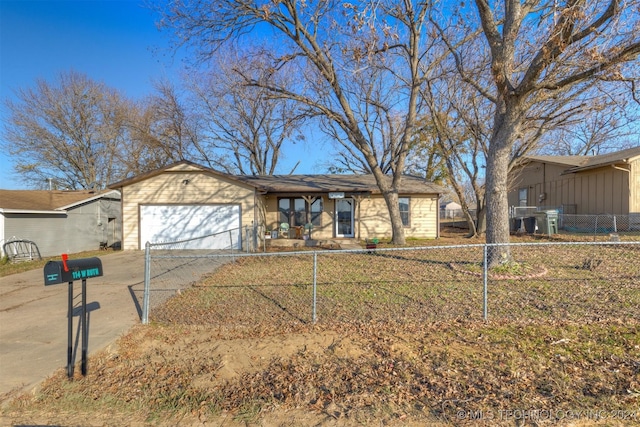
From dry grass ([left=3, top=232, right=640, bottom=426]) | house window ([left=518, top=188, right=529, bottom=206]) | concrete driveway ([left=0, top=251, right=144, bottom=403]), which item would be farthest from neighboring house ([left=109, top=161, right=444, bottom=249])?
house window ([left=518, top=188, right=529, bottom=206])

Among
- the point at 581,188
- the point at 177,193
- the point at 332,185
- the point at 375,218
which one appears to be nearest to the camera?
the point at 177,193

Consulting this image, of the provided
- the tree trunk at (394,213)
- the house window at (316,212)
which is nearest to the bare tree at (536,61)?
the tree trunk at (394,213)

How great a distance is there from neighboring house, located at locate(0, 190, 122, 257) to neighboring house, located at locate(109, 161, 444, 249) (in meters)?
3.12

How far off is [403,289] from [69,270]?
16.7ft

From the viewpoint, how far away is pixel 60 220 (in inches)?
567

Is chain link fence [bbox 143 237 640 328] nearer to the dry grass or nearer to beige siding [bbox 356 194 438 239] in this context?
the dry grass

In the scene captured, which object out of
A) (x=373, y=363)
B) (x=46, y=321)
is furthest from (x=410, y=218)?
(x=46, y=321)

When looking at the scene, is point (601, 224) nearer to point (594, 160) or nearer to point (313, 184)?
point (594, 160)

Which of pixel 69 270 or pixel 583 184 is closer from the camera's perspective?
pixel 69 270

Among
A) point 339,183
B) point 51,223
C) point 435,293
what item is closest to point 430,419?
point 435,293

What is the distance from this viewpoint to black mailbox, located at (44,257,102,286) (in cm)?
310

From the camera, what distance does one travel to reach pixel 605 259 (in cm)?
800

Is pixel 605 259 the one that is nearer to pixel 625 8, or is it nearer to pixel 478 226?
pixel 625 8

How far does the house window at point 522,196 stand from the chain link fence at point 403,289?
13.8 meters
